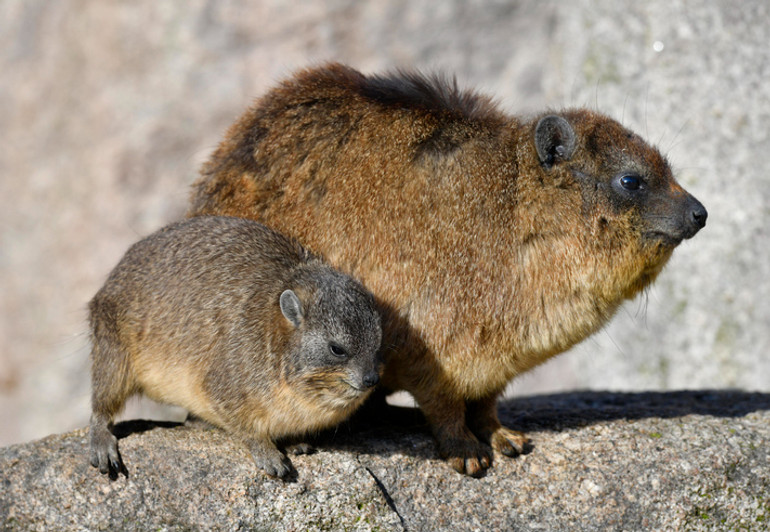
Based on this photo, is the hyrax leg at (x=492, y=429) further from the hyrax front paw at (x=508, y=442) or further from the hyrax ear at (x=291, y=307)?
the hyrax ear at (x=291, y=307)

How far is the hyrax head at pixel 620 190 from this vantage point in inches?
259

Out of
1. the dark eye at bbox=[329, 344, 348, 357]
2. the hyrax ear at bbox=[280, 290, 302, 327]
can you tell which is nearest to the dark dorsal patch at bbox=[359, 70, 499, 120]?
the hyrax ear at bbox=[280, 290, 302, 327]

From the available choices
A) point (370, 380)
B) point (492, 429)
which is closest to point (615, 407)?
point (492, 429)

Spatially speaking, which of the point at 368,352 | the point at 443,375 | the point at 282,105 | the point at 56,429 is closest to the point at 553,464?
the point at 443,375

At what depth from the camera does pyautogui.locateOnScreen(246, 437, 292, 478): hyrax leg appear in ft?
20.3

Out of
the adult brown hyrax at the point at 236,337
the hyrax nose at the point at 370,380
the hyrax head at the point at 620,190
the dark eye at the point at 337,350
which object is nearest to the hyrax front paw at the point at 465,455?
the adult brown hyrax at the point at 236,337

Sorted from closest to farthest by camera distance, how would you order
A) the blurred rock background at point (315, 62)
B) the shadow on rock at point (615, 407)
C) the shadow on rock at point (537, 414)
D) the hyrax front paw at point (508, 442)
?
1. the shadow on rock at point (537, 414)
2. the hyrax front paw at point (508, 442)
3. the shadow on rock at point (615, 407)
4. the blurred rock background at point (315, 62)

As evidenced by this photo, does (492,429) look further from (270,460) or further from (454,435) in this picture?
(270,460)

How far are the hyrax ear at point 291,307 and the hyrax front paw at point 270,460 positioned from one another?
0.86 metres

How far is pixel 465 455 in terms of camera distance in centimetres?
671

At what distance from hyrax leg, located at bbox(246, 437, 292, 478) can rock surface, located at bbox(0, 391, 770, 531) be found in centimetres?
8

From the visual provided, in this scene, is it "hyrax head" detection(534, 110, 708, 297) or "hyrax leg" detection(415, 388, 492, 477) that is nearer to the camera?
"hyrax head" detection(534, 110, 708, 297)

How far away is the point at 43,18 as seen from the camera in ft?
46.3

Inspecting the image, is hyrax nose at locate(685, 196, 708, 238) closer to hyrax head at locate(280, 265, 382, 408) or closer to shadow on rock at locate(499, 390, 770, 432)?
shadow on rock at locate(499, 390, 770, 432)
